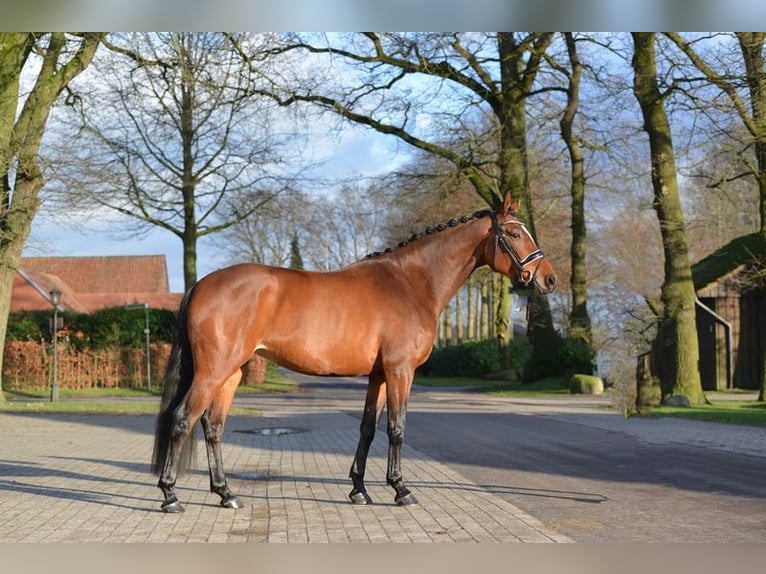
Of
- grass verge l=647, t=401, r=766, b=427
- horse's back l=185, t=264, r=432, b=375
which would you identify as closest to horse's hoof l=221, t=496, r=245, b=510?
horse's back l=185, t=264, r=432, b=375

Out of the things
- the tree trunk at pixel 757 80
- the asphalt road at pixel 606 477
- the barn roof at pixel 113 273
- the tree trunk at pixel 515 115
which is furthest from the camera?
the barn roof at pixel 113 273

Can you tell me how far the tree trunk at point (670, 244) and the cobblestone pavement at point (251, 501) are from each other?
9.31 meters

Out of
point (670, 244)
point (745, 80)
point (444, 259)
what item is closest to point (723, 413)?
point (670, 244)

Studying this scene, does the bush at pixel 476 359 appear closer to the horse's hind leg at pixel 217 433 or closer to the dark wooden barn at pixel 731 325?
the dark wooden barn at pixel 731 325

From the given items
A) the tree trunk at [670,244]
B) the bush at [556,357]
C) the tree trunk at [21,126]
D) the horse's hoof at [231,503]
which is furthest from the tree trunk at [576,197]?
the horse's hoof at [231,503]

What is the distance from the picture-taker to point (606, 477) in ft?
31.8

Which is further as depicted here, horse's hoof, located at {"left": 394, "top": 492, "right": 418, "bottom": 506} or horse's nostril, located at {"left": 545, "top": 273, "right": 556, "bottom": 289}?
horse's nostril, located at {"left": 545, "top": 273, "right": 556, "bottom": 289}

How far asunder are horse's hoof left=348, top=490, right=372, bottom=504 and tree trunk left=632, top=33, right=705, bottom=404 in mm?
14029

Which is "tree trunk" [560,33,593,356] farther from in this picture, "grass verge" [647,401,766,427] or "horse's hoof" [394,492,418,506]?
"horse's hoof" [394,492,418,506]

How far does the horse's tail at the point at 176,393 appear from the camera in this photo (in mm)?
7359

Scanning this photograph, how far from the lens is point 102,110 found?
2680 centimetres

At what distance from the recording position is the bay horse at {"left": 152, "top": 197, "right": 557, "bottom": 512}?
7277 millimetres
